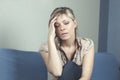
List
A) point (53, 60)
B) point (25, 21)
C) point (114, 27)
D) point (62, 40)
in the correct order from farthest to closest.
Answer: point (114, 27)
point (25, 21)
point (62, 40)
point (53, 60)

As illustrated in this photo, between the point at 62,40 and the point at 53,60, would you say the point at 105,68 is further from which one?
the point at 53,60

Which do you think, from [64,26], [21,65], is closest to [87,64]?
[64,26]

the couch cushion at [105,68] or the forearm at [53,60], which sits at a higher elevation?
the forearm at [53,60]

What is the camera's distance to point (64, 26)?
1.67 metres

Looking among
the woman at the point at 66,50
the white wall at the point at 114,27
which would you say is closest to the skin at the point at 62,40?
the woman at the point at 66,50

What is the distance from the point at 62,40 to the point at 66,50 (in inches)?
3.2

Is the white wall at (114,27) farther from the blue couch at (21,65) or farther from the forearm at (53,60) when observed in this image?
the forearm at (53,60)

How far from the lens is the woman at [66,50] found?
1.60 metres

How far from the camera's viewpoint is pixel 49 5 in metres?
2.17

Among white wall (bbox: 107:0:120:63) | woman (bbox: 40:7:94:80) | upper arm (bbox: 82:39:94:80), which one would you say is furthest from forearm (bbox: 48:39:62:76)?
white wall (bbox: 107:0:120:63)

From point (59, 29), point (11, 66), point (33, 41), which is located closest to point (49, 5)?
point (33, 41)

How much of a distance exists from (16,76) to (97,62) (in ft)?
2.50

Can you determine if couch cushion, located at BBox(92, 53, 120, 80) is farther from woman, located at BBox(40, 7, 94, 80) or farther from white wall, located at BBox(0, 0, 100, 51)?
white wall, located at BBox(0, 0, 100, 51)

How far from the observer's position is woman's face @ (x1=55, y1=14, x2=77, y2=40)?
1.66 m
